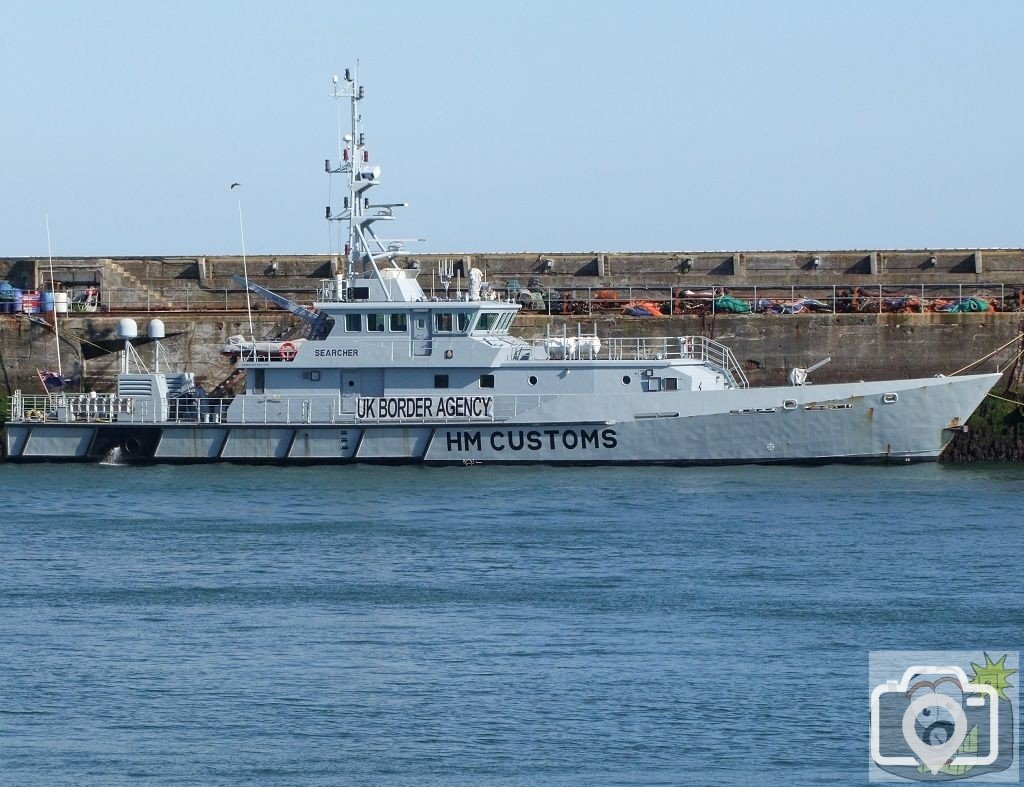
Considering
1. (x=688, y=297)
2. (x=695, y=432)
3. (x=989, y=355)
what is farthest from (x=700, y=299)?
(x=695, y=432)

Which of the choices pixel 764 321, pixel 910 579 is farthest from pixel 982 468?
pixel 910 579

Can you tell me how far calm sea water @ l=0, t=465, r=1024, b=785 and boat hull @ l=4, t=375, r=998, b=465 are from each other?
94cm

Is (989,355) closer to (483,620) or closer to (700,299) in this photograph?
(700,299)

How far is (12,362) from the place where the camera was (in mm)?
40531

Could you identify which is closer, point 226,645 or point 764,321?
point 226,645

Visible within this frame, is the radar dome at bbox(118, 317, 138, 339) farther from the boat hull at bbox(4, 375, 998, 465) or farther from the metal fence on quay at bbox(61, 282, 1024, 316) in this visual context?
the metal fence on quay at bbox(61, 282, 1024, 316)

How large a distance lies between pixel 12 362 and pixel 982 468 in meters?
22.0

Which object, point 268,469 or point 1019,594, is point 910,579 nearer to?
point 1019,594

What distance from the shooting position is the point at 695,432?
33.4 meters

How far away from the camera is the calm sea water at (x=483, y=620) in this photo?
16.7m

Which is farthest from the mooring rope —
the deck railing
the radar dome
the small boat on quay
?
the radar dome

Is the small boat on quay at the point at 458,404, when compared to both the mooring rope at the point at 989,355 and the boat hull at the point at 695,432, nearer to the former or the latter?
the boat hull at the point at 695,432

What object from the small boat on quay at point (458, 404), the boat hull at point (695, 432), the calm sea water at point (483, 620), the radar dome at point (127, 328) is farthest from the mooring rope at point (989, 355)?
the radar dome at point (127, 328)

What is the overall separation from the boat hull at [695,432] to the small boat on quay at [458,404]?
0.09 feet
